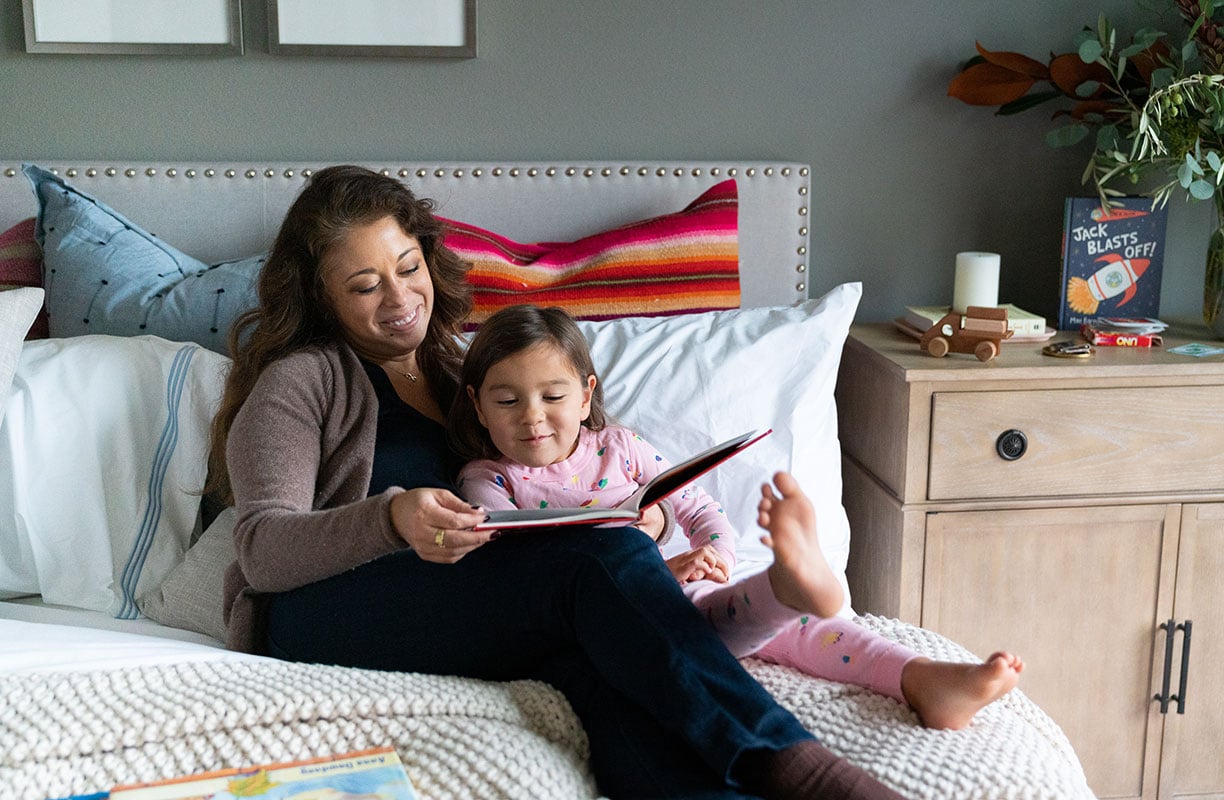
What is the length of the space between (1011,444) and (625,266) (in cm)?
72

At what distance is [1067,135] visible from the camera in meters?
2.23

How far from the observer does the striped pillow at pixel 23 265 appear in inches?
77.7

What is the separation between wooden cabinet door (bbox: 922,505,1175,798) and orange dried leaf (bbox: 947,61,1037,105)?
813 mm

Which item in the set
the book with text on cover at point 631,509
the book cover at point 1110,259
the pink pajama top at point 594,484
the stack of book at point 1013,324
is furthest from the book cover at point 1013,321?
the book with text on cover at point 631,509

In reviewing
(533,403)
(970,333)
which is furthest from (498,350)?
(970,333)

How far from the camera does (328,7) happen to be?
215 cm

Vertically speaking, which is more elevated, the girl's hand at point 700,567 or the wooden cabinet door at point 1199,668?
the girl's hand at point 700,567

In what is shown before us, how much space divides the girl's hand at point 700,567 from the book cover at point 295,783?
0.47 metres

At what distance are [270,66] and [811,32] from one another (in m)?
1.02

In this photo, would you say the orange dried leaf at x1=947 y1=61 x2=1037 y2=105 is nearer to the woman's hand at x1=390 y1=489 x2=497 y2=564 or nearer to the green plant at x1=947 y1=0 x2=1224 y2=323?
the green plant at x1=947 y1=0 x2=1224 y2=323

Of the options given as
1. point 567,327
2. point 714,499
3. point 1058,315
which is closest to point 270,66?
point 567,327

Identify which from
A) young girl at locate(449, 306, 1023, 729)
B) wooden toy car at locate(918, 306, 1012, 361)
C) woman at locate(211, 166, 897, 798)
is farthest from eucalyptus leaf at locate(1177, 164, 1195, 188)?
woman at locate(211, 166, 897, 798)

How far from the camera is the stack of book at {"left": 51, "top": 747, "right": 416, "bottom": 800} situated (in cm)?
113

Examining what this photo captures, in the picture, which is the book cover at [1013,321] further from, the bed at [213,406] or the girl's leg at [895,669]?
the girl's leg at [895,669]
